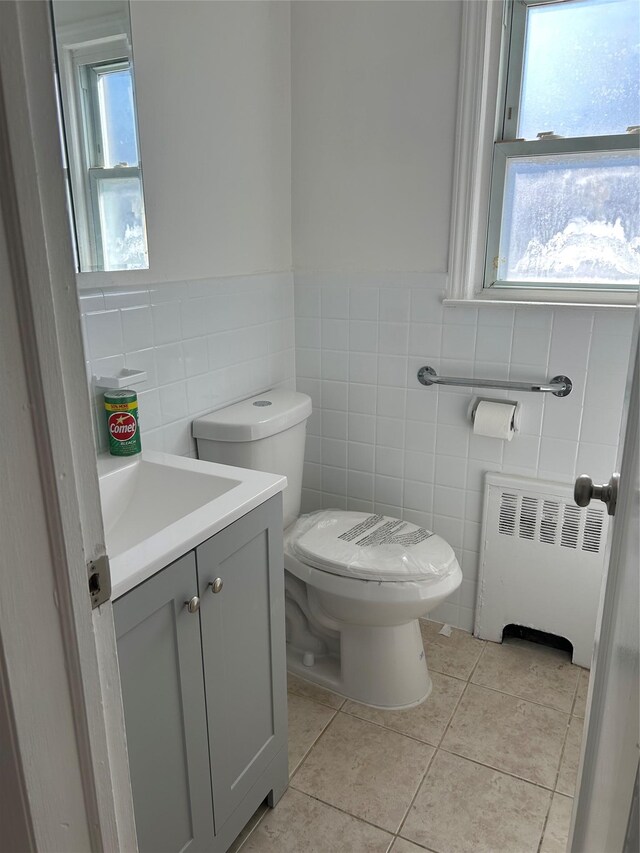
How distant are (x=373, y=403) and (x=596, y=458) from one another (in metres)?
0.72

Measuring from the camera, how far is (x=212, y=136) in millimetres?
1761

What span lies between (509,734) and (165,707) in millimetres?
1095

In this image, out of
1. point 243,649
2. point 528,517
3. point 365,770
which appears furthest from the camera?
point 528,517

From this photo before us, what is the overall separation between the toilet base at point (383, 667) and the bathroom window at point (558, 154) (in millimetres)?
1048

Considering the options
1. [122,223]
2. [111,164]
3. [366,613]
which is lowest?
[366,613]

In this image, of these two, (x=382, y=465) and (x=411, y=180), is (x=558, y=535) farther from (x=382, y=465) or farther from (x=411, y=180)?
(x=411, y=180)

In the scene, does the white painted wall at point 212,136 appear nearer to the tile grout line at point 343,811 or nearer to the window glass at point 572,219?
A: the window glass at point 572,219

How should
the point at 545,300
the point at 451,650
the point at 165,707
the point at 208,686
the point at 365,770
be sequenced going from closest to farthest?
1. the point at 165,707
2. the point at 208,686
3. the point at 365,770
4. the point at 545,300
5. the point at 451,650

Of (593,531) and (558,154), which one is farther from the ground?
(558,154)

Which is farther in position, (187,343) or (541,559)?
(541,559)

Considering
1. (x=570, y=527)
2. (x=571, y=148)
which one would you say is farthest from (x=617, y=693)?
(x=571, y=148)

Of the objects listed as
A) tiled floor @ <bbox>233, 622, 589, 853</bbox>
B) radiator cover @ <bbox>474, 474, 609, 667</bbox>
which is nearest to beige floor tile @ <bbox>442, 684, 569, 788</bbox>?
tiled floor @ <bbox>233, 622, 589, 853</bbox>

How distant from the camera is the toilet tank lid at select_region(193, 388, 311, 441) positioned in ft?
5.76

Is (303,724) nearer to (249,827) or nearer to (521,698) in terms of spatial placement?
(249,827)
